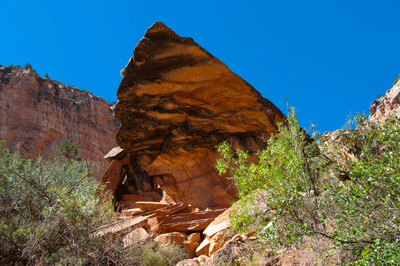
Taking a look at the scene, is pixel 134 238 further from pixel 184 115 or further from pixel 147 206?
pixel 184 115

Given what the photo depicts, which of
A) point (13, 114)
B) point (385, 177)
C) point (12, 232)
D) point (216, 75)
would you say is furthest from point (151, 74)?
point (13, 114)

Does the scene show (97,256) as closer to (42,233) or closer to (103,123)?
(42,233)

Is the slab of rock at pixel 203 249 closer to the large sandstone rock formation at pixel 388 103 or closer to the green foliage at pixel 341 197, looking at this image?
the green foliage at pixel 341 197

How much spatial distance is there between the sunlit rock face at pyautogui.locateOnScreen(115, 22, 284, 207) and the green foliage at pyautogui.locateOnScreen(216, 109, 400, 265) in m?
6.50

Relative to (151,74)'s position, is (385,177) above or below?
below

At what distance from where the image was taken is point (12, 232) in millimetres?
7953

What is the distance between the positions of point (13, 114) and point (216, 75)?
32.7m

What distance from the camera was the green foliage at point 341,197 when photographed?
154 inches

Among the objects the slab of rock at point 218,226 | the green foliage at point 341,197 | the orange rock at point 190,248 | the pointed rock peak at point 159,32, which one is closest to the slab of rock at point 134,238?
the orange rock at point 190,248

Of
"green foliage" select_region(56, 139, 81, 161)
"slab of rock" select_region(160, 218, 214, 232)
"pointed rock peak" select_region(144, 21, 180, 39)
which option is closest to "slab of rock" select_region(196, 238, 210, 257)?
"slab of rock" select_region(160, 218, 214, 232)

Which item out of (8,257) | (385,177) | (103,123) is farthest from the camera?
(103,123)

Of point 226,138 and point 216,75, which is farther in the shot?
point 226,138

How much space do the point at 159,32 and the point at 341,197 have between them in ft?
35.6

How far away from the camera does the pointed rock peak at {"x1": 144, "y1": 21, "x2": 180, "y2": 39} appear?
12445mm
